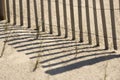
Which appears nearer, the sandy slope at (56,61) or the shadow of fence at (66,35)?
the sandy slope at (56,61)

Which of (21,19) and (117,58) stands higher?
(21,19)

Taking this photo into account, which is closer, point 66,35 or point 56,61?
point 56,61

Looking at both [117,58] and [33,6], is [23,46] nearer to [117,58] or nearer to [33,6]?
[33,6]

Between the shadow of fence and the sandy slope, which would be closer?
the sandy slope

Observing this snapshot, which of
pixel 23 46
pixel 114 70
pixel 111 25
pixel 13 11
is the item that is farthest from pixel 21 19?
pixel 114 70

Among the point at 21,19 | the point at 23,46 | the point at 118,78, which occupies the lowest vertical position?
the point at 118,78

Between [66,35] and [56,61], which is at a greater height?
[66,35]

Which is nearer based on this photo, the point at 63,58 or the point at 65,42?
the point at 63,58

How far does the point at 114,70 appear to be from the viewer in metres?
4.52

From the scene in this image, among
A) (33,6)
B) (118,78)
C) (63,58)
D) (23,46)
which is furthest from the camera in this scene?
(33,6)

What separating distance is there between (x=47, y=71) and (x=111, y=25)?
1260 mm

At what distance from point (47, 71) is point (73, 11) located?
4.17 feet

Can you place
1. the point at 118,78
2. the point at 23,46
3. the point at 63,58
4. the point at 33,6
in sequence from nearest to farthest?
the point at 118,78
the point at 63,58
the point at 23,46
the point at 33,6

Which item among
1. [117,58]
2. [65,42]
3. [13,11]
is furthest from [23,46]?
[117,58]
